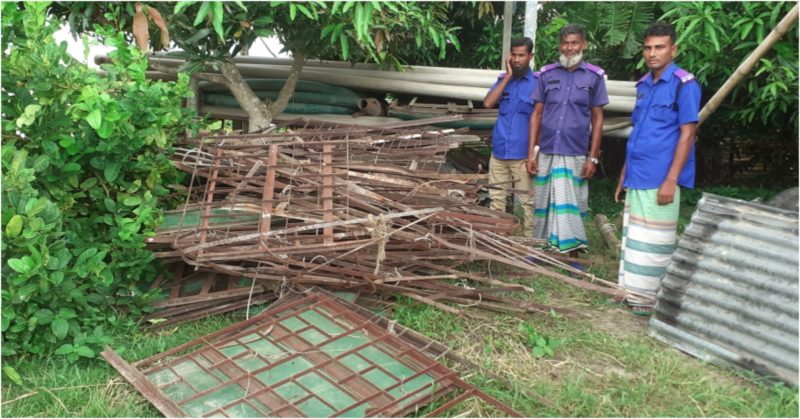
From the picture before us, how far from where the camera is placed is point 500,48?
7.21m

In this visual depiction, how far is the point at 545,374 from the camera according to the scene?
3.12 meters

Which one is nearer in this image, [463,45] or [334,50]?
[334,50]

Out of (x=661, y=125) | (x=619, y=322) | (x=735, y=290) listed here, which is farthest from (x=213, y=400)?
(x=661, y=125)

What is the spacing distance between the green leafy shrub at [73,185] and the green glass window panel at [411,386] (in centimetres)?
154

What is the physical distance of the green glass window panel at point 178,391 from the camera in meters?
2.80

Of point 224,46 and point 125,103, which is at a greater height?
point 224,46

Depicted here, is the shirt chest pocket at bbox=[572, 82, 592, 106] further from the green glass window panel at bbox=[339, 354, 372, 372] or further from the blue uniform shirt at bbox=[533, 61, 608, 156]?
the green glass window panel at bbox=[339, 354, 372, 372]

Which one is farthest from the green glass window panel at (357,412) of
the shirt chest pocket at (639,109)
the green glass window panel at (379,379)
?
the shirt chest pocket at (639,109)

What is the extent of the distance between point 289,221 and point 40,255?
127cm

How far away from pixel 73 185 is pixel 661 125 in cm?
344

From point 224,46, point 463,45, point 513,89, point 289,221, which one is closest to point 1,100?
point 289,221

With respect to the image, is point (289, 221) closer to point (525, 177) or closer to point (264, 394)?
point (264, 394)

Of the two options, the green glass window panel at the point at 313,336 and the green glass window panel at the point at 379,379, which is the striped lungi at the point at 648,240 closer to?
the green glass window panel at the point at 379,379

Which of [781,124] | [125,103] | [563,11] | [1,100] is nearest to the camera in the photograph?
[1,100]
